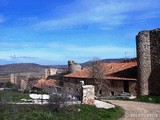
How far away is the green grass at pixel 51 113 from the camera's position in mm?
16531

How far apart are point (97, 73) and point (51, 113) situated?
23113mm

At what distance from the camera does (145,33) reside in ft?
107

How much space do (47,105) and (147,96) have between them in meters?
14.9

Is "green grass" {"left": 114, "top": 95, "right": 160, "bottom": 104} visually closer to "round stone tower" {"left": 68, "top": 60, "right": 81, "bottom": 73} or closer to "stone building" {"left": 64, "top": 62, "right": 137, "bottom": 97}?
"stone building" {"left": 64, "top": 62, "right": 137, "bottom": 97}

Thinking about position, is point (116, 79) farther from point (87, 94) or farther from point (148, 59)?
point (87, 94)

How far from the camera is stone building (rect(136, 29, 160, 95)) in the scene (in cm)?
3238

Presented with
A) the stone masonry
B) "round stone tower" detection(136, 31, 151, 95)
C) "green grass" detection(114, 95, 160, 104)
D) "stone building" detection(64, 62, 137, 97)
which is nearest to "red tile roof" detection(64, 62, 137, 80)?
"stone building" detection(64, 62, 137, 97)

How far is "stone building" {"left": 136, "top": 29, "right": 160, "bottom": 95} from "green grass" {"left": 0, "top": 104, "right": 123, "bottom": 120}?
1261 centimetres

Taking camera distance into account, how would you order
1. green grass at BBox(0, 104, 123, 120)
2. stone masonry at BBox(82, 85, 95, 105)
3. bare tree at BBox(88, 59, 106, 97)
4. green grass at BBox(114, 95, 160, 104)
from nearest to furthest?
green grass at BBox(0, 104, 123, 120)
stone masonry at BBox(82, 85, 95, 105)
green grass at BBox(114, 95, 160, 104)
bare tree at BBox(88, 59, 106, 97)

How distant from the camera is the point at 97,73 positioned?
40531mm

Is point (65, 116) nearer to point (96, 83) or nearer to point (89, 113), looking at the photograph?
point (89, 113)

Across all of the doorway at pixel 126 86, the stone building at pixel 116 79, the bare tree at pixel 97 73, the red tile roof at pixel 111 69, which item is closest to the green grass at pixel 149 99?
the stone building at pixel 116 79

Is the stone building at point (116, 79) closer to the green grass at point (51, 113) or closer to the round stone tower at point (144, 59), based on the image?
the round stone tower at point (144, 59)

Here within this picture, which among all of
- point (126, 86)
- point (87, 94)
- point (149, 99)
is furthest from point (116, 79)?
point (87, 94)
